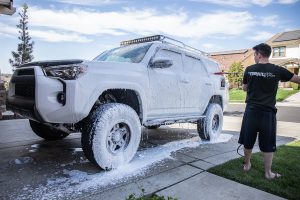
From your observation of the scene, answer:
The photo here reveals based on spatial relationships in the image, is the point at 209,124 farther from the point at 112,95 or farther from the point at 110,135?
the point at 110,135

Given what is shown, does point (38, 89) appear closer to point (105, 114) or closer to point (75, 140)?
point (105, 114)

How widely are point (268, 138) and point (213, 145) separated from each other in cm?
207

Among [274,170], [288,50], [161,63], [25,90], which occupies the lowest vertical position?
[274,170]

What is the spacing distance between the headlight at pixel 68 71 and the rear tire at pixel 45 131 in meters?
1.91

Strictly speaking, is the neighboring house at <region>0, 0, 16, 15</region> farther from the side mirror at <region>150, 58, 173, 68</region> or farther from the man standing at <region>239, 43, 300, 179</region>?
the man standing at <region>239, 43, 300, 179</region>

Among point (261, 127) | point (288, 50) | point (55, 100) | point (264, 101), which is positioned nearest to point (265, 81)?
point (264, 101)

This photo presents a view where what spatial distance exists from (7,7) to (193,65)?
6734mm

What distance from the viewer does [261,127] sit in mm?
3660

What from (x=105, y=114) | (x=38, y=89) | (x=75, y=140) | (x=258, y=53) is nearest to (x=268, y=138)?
(x=258, y=53)

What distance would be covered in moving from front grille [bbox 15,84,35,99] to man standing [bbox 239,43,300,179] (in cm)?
296

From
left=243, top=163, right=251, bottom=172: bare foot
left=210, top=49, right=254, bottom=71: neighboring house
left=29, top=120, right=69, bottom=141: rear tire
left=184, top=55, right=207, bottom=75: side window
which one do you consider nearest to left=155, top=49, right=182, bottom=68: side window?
left=184, top=55, right=207, bottom=75: side window

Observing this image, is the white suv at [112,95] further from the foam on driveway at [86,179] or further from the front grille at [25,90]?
the foam on driveway at [86,179]

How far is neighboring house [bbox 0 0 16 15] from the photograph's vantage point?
27.6 feet

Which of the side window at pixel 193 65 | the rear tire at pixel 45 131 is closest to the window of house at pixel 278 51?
→ the side window at pixel 193 65
